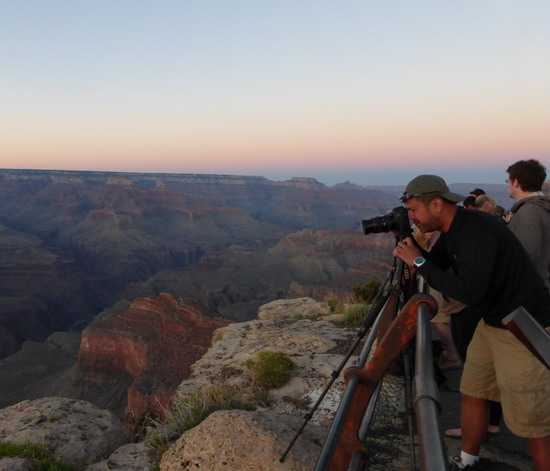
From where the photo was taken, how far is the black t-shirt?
231 centimetres

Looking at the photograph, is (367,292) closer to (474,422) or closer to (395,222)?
(474,422)

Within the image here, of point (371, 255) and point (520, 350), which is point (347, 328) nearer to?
point (520, 350)

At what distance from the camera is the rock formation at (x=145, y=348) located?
95.0ft

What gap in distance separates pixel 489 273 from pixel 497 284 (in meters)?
0.15

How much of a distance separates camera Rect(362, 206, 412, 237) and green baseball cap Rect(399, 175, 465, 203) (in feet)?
0.99

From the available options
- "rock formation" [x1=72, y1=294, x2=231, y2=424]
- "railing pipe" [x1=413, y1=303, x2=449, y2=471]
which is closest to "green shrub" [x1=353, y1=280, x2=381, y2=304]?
"railing pipe" [x1=413, y1=303, x2=449, y2=471]

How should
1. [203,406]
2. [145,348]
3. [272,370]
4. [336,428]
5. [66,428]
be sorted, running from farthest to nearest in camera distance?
[145,348] < [272,370] < [66,428] < [203,406] < [336,428]

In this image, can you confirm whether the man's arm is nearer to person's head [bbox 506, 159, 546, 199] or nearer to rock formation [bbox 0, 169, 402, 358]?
person's head [bbox 506, 159, 546, 199]

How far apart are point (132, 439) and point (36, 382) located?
1811 inches

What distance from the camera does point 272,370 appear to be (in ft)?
19.9

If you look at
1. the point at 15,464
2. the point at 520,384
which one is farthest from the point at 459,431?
the point at 15,464

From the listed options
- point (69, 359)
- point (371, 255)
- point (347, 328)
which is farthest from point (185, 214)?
point (347, 328)

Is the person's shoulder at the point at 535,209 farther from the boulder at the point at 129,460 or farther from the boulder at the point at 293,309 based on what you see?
the boulder at the point at 293,309

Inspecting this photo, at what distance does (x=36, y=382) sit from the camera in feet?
139
